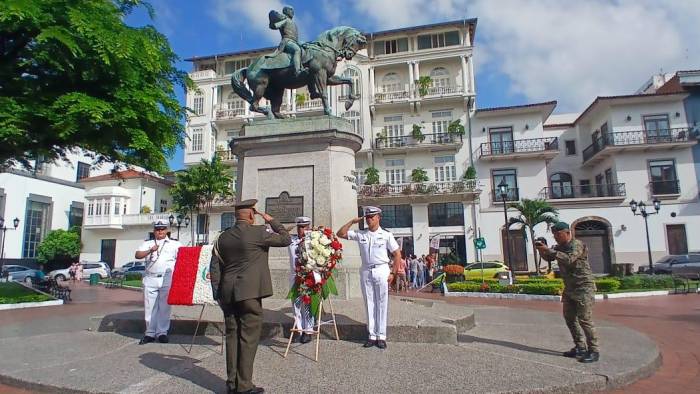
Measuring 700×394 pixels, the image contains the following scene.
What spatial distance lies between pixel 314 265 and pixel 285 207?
3278mm

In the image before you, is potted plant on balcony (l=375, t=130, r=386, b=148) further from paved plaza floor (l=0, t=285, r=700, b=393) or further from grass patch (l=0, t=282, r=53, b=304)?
paved plaza floor (l=0, t=285, r=700, b=393)

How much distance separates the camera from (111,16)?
35.2 feet

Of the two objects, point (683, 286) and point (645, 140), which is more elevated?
point (645, 140)

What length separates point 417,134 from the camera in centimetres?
3672

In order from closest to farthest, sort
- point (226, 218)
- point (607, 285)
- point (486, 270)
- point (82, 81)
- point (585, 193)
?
1. point (82, 81)
2. point (607, 285)
3. point (486, 270)
4. point (585, 193)
5. point (226, 218)

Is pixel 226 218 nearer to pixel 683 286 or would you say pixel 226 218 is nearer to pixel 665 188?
pixel 683 286

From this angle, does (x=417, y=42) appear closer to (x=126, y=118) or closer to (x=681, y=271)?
(x=681, y=271)

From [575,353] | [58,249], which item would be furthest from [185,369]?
[58,249]

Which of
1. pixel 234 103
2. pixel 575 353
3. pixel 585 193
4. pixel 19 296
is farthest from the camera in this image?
pixel 234 103

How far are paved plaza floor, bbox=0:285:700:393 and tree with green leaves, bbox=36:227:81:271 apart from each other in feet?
136

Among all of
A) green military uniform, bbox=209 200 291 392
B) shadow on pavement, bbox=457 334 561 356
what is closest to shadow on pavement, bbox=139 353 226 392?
green military uniform, bbox=209 200 291 392

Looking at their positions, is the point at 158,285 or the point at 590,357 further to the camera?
the point at 158,285

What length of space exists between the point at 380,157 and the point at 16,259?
1336 inches

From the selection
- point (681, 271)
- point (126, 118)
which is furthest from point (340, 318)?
point (681, 271)
